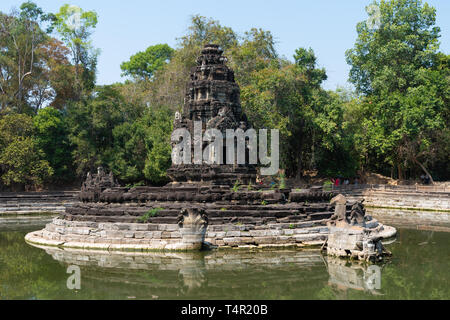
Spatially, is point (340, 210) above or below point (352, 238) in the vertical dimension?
above

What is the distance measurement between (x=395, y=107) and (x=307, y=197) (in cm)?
2122

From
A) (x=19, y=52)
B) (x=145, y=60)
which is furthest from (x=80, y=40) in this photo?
(x=145, y=60)

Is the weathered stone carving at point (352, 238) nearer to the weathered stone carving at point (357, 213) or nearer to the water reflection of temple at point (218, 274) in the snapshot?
the weathered stone carving at point (357, 213)

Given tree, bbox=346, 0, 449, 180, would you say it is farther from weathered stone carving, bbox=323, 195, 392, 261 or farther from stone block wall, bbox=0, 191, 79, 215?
stone block wall, bbox=0, 191, 79, 215

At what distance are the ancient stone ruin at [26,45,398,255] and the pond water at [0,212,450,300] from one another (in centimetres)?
67

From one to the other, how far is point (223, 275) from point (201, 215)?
116 inches

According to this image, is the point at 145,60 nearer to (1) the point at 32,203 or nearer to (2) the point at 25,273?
(1) the point at 32,203

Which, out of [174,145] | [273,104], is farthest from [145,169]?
[174,145]

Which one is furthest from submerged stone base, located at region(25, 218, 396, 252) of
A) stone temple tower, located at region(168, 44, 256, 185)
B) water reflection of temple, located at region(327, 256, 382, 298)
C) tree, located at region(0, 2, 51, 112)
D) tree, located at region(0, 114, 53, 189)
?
tree, located at region(0, 2, 51, 112)

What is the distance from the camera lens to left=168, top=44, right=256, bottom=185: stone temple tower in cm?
1841

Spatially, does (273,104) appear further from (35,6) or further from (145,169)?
(35,6)

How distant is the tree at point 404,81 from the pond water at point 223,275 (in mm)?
20787

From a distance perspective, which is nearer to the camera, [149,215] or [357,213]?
[357,213]

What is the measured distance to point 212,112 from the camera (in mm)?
19391
